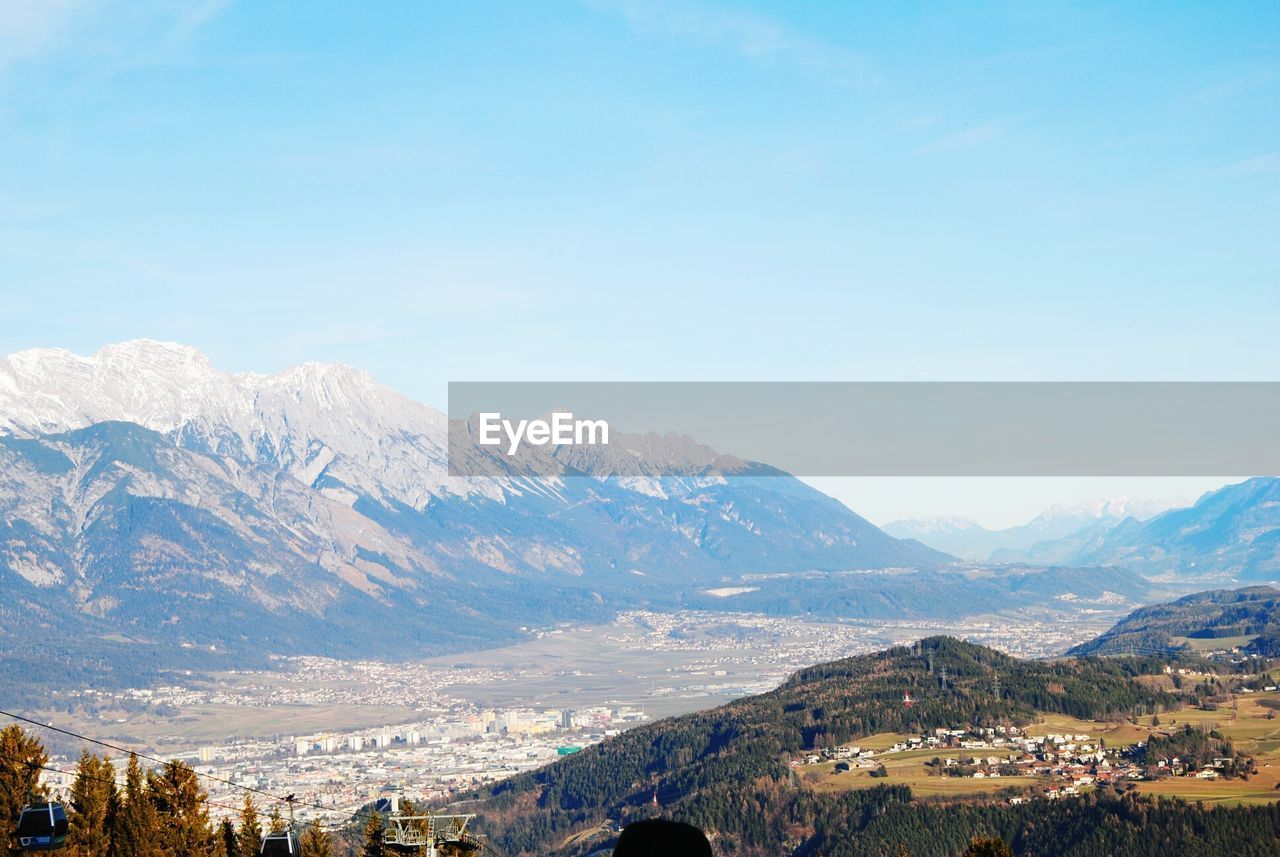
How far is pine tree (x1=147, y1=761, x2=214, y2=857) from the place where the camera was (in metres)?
54.8

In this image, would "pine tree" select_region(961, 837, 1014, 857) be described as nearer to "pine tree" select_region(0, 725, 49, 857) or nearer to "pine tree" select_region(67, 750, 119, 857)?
"pine tree" select_region(67, 750, 119, 857)

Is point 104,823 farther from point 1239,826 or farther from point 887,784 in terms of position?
point 887,784

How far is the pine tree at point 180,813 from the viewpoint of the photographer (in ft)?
180

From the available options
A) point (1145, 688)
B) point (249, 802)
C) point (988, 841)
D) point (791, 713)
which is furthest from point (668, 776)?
point (988, 841)

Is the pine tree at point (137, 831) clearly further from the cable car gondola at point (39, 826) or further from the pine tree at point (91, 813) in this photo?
the cable car gondola at point (39, 826)

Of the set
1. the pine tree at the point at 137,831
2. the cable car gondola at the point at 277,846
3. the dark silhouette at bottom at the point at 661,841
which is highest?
the dark silhouette at bottom at the point at 661,841

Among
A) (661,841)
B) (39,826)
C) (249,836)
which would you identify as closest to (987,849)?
(39,826)

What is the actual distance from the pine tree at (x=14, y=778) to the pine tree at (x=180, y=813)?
472cm

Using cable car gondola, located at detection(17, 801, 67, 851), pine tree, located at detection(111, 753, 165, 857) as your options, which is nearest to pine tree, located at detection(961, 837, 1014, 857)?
cable car gondola, located at detection(17, 801, 67, 851)

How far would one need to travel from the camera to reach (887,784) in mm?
145750

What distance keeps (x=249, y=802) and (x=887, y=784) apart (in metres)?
→ 95.2

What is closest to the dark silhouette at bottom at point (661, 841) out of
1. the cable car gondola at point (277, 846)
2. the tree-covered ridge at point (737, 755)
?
the cable car gondola at point (277, 846)

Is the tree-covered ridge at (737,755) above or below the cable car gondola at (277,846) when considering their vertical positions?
below

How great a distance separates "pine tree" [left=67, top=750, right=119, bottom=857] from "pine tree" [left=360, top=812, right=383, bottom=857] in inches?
378
